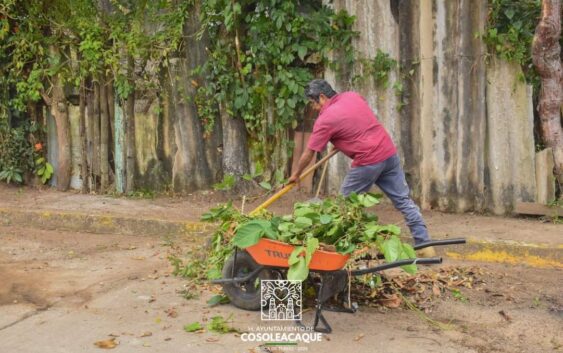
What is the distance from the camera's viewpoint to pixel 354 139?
637cm

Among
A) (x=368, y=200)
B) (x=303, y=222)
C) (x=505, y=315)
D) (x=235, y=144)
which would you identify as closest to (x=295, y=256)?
(x=303, y=222)

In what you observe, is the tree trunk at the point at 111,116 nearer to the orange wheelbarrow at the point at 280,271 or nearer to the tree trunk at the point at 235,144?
the tree trunk at the point at 235,144

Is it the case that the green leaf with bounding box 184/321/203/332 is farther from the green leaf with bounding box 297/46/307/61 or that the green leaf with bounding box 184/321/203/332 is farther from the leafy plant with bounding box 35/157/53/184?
the leafy plant with bounding box 35/157/53/184

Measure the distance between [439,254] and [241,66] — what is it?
3.26m

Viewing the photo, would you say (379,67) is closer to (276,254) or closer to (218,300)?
(218,300)

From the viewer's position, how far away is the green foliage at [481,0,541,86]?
7.93m

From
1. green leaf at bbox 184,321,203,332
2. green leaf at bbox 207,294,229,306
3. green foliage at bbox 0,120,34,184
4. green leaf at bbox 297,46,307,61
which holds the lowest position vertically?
green leaf at bbox 184,321,203,332

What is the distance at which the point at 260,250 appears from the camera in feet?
17.2

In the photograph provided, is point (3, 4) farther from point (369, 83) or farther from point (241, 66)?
point (369, 83)

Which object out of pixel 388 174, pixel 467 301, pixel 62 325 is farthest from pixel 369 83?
pixel 62 325

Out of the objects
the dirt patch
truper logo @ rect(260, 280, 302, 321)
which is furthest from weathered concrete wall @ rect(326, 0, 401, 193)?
truper logo @ rect(260, 280, 302, 321)

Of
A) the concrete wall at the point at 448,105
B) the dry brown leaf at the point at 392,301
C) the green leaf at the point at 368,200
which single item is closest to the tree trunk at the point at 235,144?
the concrete wall at the point at 448,105

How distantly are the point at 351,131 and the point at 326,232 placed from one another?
139 centimetres

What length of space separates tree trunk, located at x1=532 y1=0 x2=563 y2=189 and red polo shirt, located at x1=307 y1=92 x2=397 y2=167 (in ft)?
7.35
